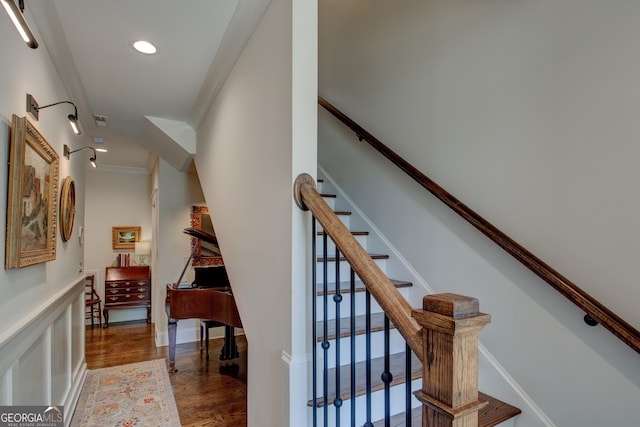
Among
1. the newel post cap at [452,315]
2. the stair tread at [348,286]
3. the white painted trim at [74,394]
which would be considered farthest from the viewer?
the white painted trim at [74,394]

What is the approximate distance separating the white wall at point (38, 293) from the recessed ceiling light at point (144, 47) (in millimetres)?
488

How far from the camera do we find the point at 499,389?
68.7 inches

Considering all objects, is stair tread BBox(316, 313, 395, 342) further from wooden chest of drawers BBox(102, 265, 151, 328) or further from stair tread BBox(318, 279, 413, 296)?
wooden chest of drawers BBox(102, 265, 151, 328)

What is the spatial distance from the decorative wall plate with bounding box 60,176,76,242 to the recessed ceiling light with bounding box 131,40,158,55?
1.15 meters

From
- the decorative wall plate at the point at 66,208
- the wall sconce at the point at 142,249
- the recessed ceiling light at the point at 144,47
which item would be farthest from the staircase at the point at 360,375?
the wall sconce at the point at 142,249

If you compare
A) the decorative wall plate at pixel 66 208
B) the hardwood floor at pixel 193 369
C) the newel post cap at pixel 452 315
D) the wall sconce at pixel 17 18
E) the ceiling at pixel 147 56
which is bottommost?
the hardwood floor at pixel 193 369

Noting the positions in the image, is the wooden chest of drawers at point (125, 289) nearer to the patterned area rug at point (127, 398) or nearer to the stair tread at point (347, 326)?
the patterned area rug at point (127, 398)

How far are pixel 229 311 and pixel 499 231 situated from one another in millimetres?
2405

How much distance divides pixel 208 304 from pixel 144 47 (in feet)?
7.51

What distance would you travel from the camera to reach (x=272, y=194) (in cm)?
164

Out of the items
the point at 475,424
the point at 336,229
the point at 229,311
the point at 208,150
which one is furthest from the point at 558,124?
the point at 229,311

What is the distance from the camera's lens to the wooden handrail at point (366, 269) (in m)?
0.87

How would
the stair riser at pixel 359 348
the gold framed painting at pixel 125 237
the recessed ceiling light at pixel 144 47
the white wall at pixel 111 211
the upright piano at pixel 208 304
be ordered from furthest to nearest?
the gold framed painting at pixel 125 237 < the white wall at pixel 111 211 < the upright piano at pixel 208 304 < the recessed ceiling light at pixel 144 47 < the stair riser at pixel 359 348

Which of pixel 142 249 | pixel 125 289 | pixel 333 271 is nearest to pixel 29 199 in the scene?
pixel 333 271
